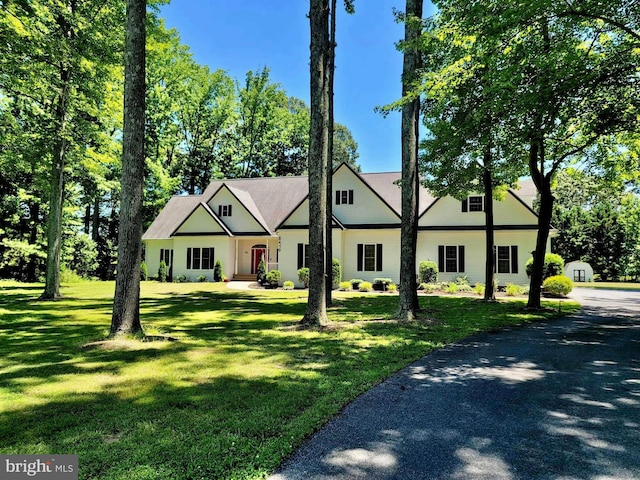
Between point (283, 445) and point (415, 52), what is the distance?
1074cm

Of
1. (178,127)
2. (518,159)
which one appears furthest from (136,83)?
(178,127)

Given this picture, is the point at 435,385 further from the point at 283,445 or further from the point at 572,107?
the point at 572,107

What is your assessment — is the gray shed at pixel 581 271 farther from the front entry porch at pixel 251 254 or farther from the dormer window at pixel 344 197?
the front entry porch at pixel 251 254

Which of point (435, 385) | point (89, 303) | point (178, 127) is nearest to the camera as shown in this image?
point (435, 385)

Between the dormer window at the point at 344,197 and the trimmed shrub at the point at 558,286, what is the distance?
11648 mm

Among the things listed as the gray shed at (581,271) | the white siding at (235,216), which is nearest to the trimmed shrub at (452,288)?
the white siding at (235,216)

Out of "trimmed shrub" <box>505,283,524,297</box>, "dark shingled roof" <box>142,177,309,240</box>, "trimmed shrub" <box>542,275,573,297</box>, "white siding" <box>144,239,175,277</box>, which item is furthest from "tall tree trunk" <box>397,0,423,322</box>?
"white siding" <box>144,239,175,277</box>

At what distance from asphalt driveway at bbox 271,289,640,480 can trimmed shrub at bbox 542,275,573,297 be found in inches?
496

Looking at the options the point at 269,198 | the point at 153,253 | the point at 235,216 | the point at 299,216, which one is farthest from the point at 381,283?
the point at 153,253

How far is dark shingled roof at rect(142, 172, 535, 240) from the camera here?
26.1 m

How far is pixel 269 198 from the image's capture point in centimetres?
3023

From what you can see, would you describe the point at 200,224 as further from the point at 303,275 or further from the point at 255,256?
the point at 303,275

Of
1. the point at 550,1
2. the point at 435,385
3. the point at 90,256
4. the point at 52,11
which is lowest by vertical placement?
the point at 435,385

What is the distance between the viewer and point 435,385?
17.5 feet
